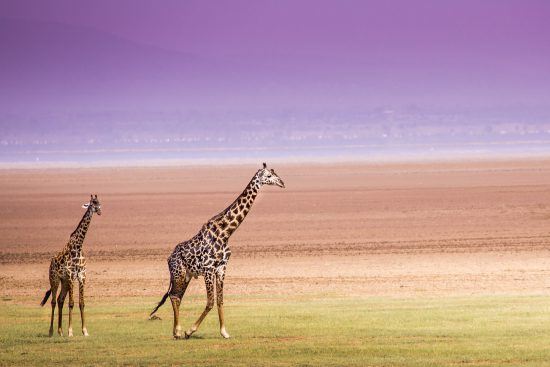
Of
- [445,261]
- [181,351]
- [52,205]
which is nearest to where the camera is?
[181,351]

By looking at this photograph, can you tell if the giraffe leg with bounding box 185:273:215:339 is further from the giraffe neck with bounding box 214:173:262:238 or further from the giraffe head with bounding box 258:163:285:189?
the giraffe head with bounding box 258:163:285:189

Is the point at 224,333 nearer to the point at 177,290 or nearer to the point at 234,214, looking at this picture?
the point at 177,290

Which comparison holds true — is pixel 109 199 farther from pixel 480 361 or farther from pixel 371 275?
pixel 480 361

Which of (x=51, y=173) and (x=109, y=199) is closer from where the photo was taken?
(x=109, y=199)

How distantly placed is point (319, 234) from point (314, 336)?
20153 millimetres

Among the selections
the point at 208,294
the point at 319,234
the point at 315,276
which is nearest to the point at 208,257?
the point at 208,294

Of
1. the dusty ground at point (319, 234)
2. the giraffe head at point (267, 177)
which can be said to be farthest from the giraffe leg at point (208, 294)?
the dusty ground at point (319, 234)

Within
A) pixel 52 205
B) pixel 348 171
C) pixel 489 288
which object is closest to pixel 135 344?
pixel 489 288

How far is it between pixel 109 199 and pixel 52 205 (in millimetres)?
3922

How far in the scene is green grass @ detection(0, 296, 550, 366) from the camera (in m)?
14.0

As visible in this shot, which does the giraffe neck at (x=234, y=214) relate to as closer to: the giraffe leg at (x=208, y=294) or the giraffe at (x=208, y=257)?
the giraffe at (x=208, y=257)

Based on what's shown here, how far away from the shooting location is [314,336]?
1562 cm

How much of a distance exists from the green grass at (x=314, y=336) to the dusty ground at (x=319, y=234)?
368 centimetres

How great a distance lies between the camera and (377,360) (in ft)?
45.2
